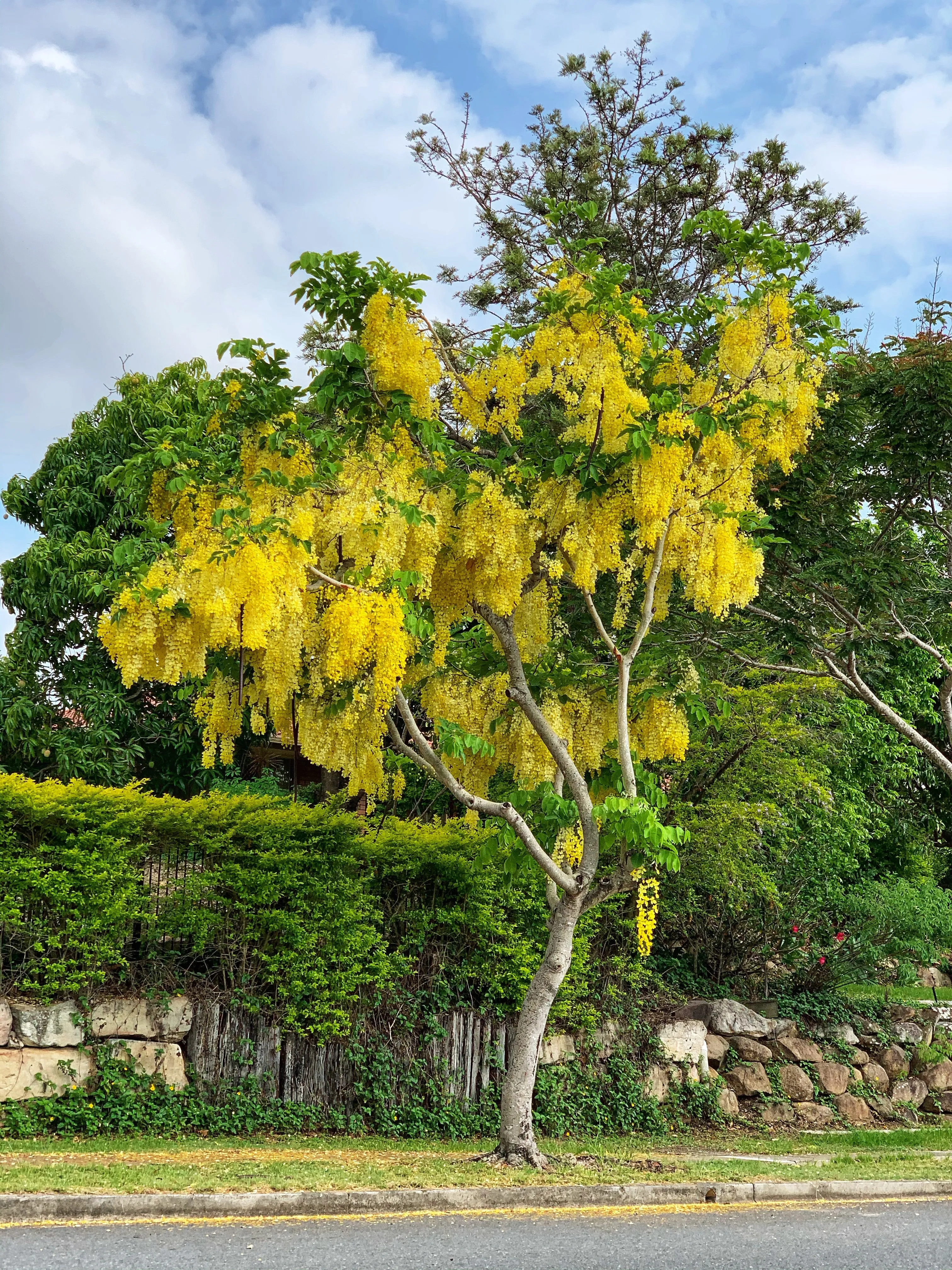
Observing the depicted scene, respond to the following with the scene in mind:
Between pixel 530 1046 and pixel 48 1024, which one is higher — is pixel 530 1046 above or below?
below

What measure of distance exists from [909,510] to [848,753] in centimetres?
585

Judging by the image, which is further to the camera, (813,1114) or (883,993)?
(883,993)

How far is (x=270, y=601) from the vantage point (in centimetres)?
702

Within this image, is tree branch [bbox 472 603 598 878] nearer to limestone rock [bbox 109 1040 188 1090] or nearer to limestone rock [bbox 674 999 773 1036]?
limestone rock [bbox 109 1040 188 1090]

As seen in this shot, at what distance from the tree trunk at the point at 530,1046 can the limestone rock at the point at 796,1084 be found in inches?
219

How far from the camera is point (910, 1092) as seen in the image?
46.5ft

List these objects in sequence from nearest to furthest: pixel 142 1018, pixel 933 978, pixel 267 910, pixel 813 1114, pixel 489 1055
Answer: pixel 142 1018 < pixel 267 910 < pixel 489 1055 < pixel 813 1114 < pixel 933 978

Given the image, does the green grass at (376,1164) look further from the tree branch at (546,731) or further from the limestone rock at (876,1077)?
the limestone rock at (876,1077)

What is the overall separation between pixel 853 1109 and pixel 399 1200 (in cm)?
841

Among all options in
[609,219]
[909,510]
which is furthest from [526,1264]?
[609,219]

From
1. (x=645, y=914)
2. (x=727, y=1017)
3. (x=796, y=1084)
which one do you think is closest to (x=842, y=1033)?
(x=796, y=1084)

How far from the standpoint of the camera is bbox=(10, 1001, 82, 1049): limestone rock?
918 centimetres

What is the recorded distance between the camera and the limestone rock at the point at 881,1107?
44.9 ft

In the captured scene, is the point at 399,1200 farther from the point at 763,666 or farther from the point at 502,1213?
the point at 763,666
